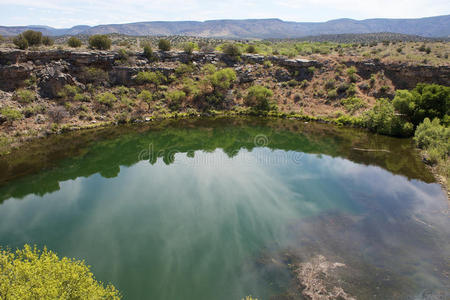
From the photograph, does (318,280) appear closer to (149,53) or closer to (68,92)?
(68,92)

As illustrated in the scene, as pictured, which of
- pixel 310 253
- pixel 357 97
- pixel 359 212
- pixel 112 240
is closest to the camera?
pixel 310 253

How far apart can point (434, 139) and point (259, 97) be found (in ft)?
95.0

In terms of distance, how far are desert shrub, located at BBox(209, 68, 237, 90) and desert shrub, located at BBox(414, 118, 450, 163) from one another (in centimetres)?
3408

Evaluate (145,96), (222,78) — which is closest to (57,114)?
(145,96)

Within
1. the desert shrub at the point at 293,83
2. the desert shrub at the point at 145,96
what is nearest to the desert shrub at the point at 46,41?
the desert shrub at the point at 145,96

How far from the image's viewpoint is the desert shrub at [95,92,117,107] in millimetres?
44875

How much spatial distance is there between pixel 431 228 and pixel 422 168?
11.6m

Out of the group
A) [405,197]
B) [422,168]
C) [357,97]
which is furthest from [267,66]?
[405,197]

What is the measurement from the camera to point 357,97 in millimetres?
49219

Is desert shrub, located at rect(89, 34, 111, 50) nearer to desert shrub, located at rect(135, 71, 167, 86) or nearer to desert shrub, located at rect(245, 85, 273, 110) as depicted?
desert shrub, located at rect(135, 71, 167, 86)

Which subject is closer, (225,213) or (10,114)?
(225,213)

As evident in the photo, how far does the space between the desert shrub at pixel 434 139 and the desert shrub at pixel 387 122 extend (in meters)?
3.22

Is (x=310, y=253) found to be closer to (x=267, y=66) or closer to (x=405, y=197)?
(x=405, y=197)

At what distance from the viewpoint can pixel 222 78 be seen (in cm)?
5356
